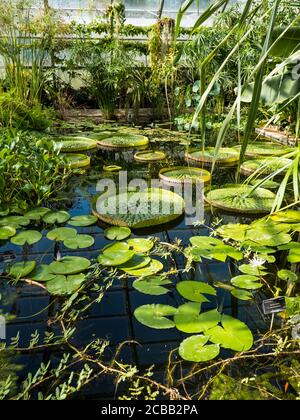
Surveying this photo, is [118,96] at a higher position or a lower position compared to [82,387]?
higher

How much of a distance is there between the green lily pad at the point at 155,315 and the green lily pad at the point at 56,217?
936 mm

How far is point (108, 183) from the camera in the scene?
297cm

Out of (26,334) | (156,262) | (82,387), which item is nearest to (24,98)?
(156,262)

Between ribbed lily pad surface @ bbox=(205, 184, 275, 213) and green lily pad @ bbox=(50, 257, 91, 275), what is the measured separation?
1028mm

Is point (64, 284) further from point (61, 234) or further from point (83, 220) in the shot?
point (83, 220)

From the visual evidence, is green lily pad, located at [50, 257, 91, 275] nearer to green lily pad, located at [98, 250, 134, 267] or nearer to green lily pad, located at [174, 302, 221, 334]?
green lily pad, located at [98, 250, 134, 267]

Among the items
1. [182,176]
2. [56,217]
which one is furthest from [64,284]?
[182,176]

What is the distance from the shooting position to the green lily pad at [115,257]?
67.6 inches

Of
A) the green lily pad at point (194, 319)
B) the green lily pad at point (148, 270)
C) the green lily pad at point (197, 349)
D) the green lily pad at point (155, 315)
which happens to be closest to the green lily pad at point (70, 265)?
the green lily pad at point (148, 270)

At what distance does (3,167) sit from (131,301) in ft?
3.89

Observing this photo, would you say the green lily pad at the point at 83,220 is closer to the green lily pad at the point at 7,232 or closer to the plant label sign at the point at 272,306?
the green lily pad at the point at 7,232

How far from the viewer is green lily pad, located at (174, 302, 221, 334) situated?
130 centimetres

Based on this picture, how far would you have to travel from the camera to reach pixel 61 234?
6.49ft

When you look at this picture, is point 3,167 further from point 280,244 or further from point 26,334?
point 280,244
